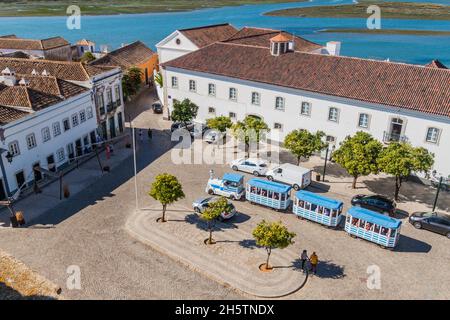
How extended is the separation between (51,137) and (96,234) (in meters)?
14.1

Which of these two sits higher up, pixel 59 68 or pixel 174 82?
pixel 59 68

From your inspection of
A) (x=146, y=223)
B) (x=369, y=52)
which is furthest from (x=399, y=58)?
(x=146, y=223)

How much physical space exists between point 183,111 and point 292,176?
18.7 m

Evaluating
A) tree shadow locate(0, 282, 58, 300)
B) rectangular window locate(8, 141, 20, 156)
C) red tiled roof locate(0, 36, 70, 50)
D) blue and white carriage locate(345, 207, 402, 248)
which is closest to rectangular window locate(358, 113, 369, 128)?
blue and white carriage locate(345, 207, 402, 248)

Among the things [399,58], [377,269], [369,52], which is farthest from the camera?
[369,52]

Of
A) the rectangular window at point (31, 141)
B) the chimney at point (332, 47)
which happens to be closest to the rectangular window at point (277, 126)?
the chimney at point (332, 47)

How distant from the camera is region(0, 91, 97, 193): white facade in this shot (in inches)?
1457

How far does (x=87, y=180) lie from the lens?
41.7 m

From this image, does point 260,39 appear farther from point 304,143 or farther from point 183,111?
point 304,143

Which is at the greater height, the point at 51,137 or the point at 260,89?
the point at 260,89

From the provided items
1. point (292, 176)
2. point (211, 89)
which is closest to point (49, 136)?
point (211, 89)

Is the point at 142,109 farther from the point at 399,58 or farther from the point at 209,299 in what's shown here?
the point at 399,58

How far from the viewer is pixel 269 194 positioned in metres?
35.8

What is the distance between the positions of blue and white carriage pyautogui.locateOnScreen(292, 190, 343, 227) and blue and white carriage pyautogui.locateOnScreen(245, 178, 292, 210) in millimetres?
1274
